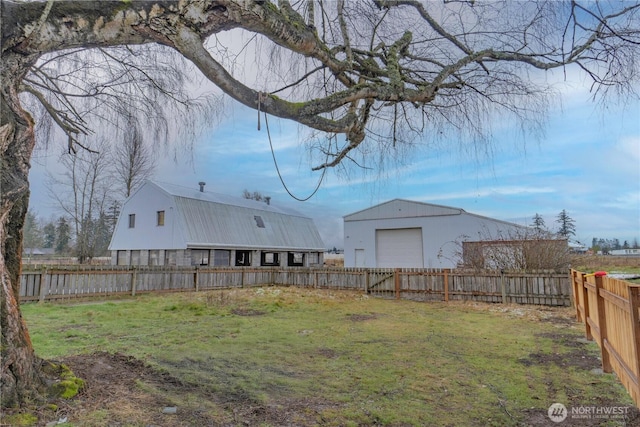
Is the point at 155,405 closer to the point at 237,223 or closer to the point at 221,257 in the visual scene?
the point at 221,257

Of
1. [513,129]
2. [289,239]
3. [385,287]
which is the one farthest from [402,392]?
[289,239]

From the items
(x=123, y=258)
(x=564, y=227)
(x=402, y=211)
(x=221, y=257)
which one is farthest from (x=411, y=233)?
(x=123, y=258)

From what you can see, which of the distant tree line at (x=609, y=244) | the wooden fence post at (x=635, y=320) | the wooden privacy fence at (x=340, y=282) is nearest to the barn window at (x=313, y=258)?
the wooden privacy fence at (x=340, y=282)

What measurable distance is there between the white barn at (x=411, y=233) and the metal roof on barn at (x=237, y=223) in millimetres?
4291

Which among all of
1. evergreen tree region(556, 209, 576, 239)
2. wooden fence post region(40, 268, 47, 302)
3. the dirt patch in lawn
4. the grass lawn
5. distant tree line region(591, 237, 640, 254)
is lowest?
the grass lawn

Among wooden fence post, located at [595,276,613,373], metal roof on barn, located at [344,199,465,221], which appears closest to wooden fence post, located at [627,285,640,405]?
wooden fence post, located at [595,276,613,373]

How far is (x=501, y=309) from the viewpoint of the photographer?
10.1 m

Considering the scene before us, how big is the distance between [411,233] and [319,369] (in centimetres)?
1873

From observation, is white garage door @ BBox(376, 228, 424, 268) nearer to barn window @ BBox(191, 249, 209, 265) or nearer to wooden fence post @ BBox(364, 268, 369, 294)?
wooden fence post @ BBox(364, 268, 369, 294)

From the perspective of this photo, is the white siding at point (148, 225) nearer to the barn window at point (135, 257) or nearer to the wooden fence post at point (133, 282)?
the barn window at point (135, 257)

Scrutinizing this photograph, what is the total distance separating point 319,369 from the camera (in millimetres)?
4328

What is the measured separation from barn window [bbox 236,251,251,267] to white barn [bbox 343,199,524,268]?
6355 mm

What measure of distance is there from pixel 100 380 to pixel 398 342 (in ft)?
13.7

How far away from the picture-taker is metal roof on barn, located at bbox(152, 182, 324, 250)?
1934cm
